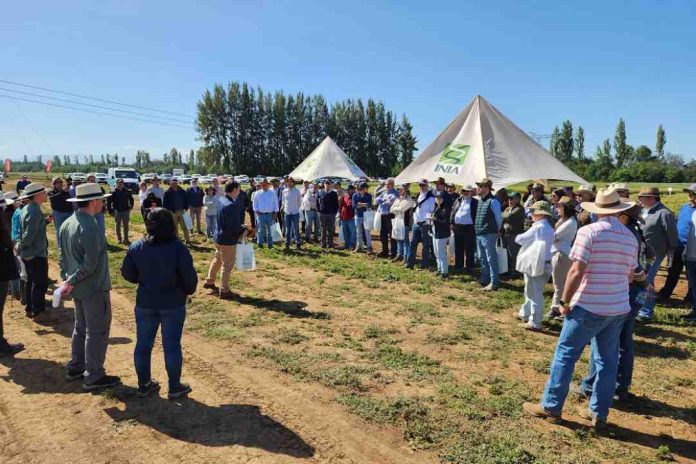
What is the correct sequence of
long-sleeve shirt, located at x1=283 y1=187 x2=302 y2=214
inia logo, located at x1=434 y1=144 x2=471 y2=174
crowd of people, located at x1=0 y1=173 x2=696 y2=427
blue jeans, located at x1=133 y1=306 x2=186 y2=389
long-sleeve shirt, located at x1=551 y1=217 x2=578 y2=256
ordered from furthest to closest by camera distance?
1. long-sleeve shirt, located at x1=283 y1=187 x2=302 y2=214
2. inia logo, located at x1=434 y1=144 x2=471 y2=174
3. long-sleeve shirt, located at x1=551 y1=217 x2=578 y2=256
4. blue jeans, located at x1=133 y1=306 x2=186 y2=389
5. crowd of people, located at x1=0 y1=173 x2=696 y2=427

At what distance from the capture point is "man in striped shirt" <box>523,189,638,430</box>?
3746 millimetres

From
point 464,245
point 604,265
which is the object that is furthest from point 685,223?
point 604,265

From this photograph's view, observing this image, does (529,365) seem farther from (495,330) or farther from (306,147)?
(306,147)

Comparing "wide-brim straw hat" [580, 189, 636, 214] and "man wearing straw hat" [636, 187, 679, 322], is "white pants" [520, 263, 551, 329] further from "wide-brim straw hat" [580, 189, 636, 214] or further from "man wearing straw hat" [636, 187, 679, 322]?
"wide-brim straw hat" [580, 189, 636, 214]

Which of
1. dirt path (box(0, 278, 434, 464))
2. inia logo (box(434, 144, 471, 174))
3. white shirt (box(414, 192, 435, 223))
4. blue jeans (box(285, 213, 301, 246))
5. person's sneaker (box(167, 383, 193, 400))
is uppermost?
inia logo (box(434, 144, 471, 174))

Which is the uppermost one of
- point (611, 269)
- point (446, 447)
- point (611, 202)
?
point (611, 202)

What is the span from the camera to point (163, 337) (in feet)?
14.2

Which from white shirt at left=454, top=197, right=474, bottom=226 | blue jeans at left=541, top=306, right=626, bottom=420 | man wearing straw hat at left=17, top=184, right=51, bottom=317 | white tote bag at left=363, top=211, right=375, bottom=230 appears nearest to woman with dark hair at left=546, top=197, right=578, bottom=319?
blue jeans at left=541, top=306, right=626, bottom=420

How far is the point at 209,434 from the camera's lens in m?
3.86

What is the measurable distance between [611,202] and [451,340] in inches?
116

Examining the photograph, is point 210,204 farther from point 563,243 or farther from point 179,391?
point 563,243

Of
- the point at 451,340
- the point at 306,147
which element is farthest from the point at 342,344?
the point at 306,147

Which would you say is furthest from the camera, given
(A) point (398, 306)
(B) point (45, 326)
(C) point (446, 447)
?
(A) point (398, 306)

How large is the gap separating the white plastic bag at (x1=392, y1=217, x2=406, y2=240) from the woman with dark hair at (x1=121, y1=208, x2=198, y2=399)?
7.36m
